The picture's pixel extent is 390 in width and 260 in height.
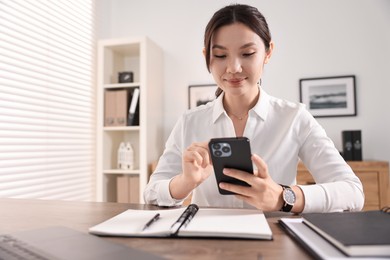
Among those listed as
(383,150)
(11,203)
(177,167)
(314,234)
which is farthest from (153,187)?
(383,150)

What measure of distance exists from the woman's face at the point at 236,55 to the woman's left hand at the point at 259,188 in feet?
1.54

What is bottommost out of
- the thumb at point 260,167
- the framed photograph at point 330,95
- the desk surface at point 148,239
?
the desk surface at point 148,239

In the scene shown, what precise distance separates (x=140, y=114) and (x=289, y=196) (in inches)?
86.9

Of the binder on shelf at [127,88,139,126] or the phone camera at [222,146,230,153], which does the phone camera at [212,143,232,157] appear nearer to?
the phone camera at [222,146,230,153]

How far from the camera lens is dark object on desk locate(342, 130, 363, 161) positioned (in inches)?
103

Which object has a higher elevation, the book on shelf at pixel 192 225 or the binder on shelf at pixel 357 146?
the binder on shelf at pixel 357 146

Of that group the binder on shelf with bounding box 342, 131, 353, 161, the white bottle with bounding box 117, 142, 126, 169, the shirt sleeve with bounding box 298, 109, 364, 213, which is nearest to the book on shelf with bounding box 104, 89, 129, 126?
the white bottle with bounding box 117, 142, 126, 169

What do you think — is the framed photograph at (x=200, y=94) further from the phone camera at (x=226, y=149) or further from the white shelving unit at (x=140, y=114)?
the phone camera at (x=226, y=149)

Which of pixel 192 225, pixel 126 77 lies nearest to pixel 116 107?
pixel 126 77

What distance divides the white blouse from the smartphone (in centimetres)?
29

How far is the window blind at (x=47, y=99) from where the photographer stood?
2.17m

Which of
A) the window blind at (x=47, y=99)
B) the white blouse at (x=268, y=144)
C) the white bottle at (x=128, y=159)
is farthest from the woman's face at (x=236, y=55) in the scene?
the white bottle at (x=128, y=159)

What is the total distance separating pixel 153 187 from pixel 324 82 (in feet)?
7.69

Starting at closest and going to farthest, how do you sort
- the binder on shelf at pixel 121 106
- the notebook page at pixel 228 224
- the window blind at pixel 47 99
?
1. the notebook page at pixel 228 224
2. the window blind at pixel 47 99
3. the binder on shelf at pixel 121 106
